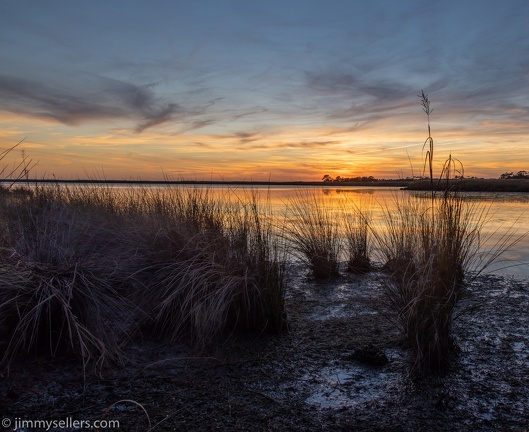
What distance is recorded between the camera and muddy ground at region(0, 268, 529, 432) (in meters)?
2.52

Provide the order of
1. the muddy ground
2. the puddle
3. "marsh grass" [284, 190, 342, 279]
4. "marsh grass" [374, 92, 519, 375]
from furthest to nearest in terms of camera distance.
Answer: "marsh grass" [284, 190, 342, 279] < "marsh grass" [374, 92, 519, 375] < the puddle < the muddy ground

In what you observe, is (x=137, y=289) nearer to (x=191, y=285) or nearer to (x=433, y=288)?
(x=191, y=285)

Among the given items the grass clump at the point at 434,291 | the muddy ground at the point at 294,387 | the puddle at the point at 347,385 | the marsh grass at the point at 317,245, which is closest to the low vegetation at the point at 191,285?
the grass clump at the point at 434,291

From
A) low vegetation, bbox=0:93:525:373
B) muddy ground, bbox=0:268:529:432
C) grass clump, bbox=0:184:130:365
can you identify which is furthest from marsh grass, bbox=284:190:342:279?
grass clump, bbox=0:184:130:365

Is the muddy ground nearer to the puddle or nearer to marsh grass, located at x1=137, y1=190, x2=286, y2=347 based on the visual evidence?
the puddle

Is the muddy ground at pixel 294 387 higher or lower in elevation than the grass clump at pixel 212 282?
lower

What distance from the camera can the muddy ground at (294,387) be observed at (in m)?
2.52

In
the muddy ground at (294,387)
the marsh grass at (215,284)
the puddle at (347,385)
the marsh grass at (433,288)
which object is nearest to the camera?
the muddy ground at (294,387)

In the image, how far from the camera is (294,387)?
296 cm

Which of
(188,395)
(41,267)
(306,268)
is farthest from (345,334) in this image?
(306,268)

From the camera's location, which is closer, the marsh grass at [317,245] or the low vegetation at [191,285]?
the low vegetation at [191,285]

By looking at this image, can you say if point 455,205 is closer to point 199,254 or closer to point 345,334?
point 345,334

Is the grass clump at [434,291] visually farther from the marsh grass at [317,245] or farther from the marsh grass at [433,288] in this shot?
the marsh grass at [317,245]

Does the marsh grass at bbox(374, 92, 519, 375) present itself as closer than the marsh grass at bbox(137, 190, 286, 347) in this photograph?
Yes
